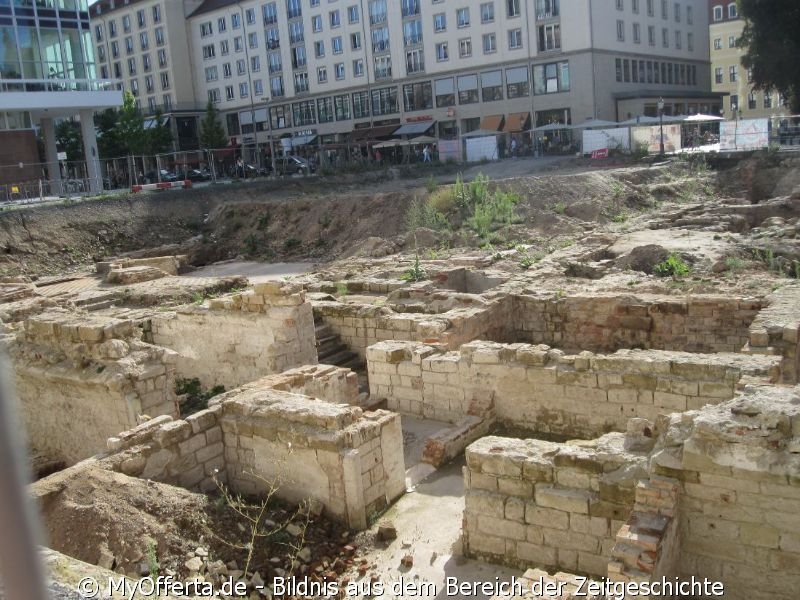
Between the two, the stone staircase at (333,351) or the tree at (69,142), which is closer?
the stone staircase at (333,351)

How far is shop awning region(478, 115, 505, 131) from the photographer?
169 feet

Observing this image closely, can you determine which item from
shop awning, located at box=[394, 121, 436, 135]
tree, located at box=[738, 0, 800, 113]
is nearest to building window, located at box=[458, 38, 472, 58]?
shop awning, located at box=[394, 121, 436, 135]

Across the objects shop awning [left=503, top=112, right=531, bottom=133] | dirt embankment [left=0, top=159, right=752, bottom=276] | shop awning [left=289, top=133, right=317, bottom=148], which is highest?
shop awning [left=289, top=133, right=317, bottom=148]

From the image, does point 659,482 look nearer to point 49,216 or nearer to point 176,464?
point 176,464

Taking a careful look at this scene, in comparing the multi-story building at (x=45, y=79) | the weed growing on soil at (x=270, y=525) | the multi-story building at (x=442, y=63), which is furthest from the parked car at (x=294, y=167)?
the weed growing on soil at (x=270, y=525)

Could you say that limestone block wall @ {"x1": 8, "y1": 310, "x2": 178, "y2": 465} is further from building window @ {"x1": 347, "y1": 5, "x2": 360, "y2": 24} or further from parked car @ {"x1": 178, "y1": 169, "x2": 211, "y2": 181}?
building window @ {"x1": 347, "y1": 5, "x2": 360, "y2": 24}

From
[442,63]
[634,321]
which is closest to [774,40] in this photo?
[442,63]

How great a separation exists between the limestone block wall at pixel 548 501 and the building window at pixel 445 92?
162ft

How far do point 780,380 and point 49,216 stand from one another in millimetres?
28271

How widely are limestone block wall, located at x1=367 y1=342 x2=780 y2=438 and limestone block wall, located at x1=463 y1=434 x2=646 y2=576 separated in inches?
111

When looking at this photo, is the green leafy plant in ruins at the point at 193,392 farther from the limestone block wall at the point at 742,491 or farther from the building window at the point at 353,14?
the building window at the point at 353,14

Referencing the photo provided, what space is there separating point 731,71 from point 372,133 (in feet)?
112

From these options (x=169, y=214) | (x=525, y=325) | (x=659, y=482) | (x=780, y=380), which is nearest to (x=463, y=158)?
(x=169, y=214)

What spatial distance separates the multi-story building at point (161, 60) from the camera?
228ft
